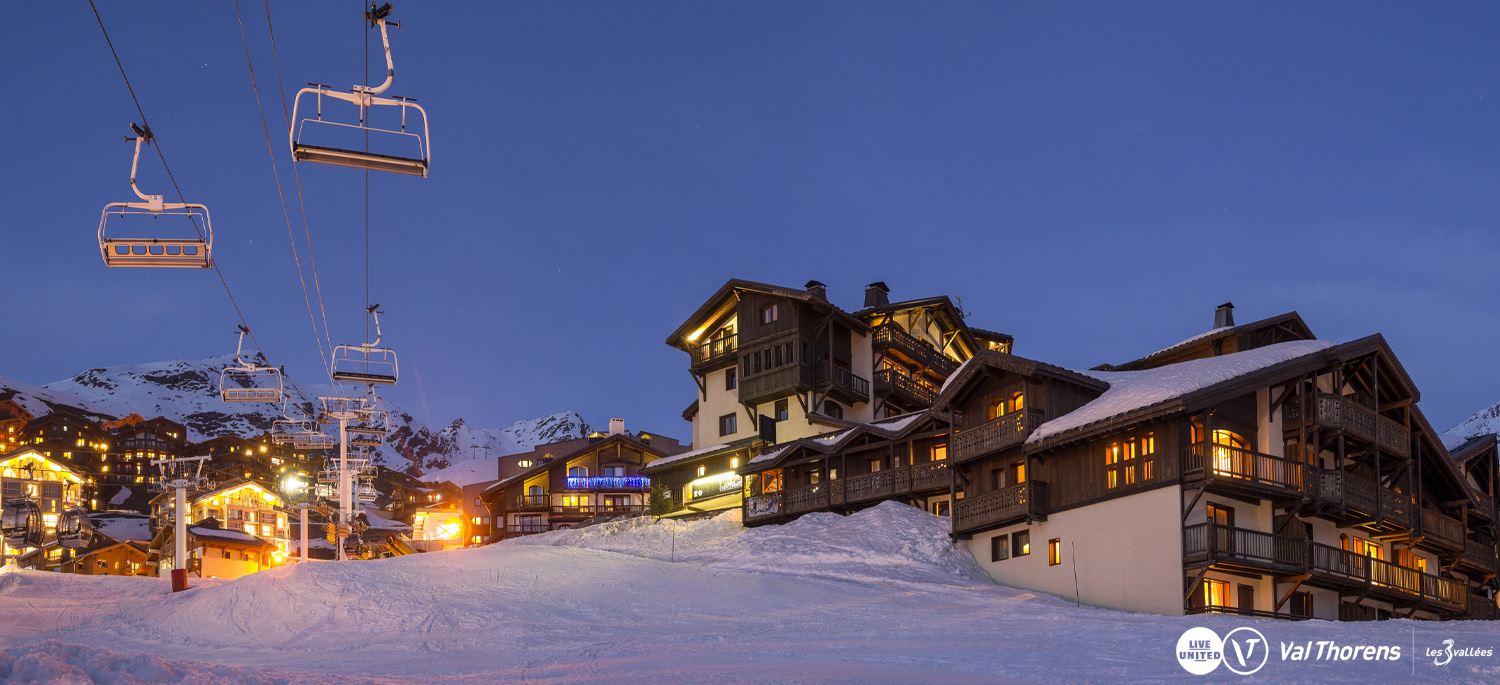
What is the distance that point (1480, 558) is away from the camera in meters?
46.4

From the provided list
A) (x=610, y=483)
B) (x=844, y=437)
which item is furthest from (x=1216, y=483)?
(x=610, y=483)

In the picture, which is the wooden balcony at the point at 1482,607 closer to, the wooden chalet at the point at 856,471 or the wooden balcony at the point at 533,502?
the wooden chalet at the point at 856,471

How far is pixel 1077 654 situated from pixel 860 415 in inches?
1553

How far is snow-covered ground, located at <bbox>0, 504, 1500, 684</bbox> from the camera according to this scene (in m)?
19.0

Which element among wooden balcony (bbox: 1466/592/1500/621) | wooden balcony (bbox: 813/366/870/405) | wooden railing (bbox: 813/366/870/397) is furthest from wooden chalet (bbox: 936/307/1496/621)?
wooden railing (bbox: 813/366/870/397)

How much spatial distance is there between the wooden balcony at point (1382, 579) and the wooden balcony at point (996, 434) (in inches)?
366

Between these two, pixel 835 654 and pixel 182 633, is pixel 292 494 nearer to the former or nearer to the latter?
pixel 182 633

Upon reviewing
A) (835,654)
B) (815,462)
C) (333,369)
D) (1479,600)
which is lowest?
(1479,600)

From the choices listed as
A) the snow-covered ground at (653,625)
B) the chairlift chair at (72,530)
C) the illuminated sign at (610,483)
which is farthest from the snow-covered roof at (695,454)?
the chairlift chair at (72,530)

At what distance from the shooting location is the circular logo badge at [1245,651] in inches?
795

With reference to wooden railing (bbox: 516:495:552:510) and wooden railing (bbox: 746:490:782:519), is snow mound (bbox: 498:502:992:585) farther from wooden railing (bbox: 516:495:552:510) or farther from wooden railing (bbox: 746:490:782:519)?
wooden railing (bbox: 516:495:552:510)

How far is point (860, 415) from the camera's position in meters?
60.5

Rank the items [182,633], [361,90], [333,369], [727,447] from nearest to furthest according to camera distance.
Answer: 1. [361,90]
2. [182,633]
3. [333,369]
4. [727,447]

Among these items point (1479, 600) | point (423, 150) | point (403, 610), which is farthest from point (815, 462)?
point (423, 150)
